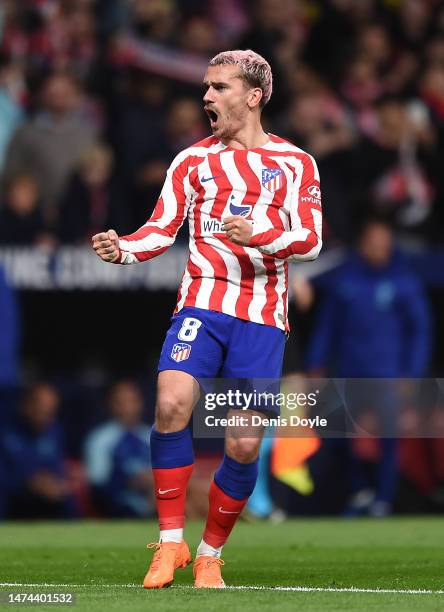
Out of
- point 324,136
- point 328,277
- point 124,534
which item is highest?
point 324,136

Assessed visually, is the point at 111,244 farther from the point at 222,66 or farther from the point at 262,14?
the point at 262,14

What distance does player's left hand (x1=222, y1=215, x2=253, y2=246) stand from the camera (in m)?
5.72

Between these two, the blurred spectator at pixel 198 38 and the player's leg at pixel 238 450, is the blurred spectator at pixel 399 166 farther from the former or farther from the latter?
the player's leg at pixel 238 450

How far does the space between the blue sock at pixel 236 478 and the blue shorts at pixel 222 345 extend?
1.24 feet

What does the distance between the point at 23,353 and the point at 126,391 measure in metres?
1.50

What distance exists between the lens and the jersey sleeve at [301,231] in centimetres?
583

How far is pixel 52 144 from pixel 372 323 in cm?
296

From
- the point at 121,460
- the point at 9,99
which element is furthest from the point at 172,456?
the point at 9,99

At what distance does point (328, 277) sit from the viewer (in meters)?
11.6

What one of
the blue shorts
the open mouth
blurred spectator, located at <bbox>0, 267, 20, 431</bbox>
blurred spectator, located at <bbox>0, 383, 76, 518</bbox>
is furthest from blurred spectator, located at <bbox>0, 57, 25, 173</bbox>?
the blue shorts

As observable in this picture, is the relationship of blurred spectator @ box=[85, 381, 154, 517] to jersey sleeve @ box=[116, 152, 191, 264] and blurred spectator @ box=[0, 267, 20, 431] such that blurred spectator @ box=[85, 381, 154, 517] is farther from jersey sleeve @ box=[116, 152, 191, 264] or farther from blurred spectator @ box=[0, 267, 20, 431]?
jersey sleeve @ box=[116, 152, 191, 264]

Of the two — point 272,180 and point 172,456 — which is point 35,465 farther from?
point 272,180

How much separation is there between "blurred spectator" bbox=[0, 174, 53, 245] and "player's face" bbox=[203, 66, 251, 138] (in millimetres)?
5079

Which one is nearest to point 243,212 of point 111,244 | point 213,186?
point 213,186
